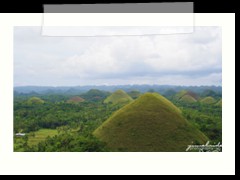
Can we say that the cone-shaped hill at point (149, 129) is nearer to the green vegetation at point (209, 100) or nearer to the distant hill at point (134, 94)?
the distant hill at point (134, 94)

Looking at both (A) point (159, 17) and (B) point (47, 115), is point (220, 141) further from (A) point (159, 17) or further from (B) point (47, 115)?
(B) point (47, 115)

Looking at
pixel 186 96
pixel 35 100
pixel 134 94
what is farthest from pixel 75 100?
pixel 186 96

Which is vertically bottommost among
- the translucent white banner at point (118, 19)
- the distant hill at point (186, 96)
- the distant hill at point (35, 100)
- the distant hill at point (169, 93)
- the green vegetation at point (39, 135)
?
the green vegetation at point (39, 135)

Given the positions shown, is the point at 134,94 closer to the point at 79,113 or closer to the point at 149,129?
the point at 149,129

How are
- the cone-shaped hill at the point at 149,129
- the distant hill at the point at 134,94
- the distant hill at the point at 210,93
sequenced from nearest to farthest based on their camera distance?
the cone-shaped hill at the point at 149,129 → the distant hill at the point at 210,93 → the distant hill at the point at 134,94

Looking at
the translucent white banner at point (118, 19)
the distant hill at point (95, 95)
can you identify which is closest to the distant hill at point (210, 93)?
the translucent white banner at point (118, 19)

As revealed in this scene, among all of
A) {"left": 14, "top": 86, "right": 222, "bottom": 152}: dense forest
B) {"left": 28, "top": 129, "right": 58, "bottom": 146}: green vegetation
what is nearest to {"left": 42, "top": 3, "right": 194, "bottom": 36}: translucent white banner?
{"left": 14, "top": 86, "right": 222, "bottom": 152}: dense forest

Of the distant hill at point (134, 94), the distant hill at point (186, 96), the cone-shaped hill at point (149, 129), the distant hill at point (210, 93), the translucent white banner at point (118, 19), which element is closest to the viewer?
the translucent white banner at point (118, 19)
